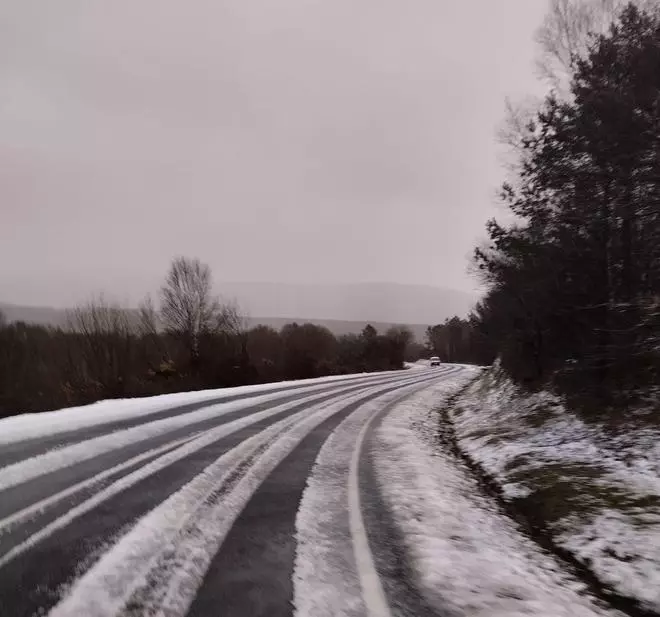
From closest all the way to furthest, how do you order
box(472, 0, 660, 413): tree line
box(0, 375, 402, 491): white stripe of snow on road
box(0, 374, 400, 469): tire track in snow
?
box(0, 375, 402, 491): white stripe of snow on road → box(0, 374, 400, 469): tire track in snow → box(472, 0, 660, 413): tree line

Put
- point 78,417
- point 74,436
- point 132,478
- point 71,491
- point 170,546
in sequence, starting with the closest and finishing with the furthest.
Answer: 1. point 170,546
2. point 71,491
3. point 132,478
4. point 74,436
5. point 78,417

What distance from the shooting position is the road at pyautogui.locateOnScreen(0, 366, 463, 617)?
12.4 ft

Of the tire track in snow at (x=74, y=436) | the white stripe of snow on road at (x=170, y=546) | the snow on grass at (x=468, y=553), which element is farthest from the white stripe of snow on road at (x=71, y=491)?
the snow on grass at (x=468, y=553)

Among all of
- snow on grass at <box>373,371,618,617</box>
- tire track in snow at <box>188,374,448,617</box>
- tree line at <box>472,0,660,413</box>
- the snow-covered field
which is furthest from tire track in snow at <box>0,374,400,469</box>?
tree line at <box>472,0,660,413</box>

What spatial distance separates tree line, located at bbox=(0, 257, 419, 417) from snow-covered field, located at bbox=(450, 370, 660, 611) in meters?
13.2

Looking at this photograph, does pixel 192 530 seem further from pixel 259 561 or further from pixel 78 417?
pixel 78 417

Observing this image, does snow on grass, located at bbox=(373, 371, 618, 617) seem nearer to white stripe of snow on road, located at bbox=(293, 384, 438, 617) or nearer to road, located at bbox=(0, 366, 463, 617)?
road, located at bbox=(0, 366, 463, 617)

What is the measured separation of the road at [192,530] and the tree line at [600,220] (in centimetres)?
704

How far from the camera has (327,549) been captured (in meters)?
4.87

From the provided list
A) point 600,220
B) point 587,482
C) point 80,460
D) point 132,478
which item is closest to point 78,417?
point 80,460

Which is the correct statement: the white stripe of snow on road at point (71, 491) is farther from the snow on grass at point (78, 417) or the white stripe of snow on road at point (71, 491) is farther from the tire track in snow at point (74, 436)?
the snow on grass at point (78, 417)

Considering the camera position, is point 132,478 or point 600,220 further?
point 600,220

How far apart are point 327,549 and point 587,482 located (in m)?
4.93

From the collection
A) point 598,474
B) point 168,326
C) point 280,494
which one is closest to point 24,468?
point 280,494
